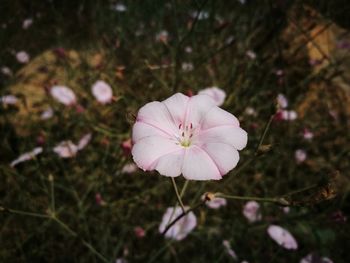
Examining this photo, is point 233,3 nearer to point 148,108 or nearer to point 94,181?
point 94,181

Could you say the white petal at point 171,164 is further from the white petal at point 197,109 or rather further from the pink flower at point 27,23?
the pink flower at point 27,23

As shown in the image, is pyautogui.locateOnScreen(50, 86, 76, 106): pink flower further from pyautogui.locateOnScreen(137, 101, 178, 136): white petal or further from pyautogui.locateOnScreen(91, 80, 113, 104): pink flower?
pyautogui.locateOnScreen(137, 101, 178, 136): white petal

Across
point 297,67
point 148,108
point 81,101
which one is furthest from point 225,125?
point 297,67

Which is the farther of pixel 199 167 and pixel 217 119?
pixel 217 119

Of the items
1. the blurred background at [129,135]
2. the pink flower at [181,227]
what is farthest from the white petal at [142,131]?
the pink flower at [181,227]

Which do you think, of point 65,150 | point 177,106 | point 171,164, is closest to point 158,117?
point 177,106

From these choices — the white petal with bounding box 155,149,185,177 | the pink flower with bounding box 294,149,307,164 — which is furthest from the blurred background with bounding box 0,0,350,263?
the white petal with bounding box 155,149,185,177

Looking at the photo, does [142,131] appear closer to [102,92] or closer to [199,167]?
[199,167]
